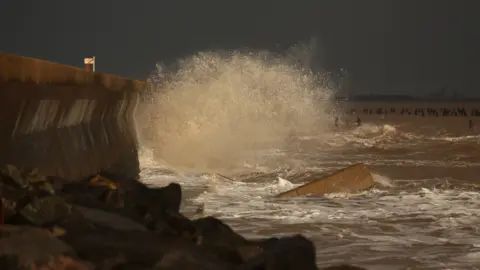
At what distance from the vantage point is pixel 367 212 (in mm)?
7648

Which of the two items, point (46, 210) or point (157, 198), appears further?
point (157, 198)

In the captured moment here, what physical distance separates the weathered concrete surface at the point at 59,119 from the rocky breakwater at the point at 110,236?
444mm

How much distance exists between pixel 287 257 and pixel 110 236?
115 centimetres

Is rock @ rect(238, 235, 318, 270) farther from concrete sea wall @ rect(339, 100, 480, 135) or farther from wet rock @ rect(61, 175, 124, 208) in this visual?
concrete sea wall @ rect(339, 100, 480, 135)

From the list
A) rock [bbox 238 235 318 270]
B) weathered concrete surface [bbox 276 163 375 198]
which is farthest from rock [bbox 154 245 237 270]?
weathered concrete surface [bbox 276 163 375 198]

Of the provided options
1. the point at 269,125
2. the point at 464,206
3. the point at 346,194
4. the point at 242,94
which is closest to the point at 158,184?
the point at 346,194

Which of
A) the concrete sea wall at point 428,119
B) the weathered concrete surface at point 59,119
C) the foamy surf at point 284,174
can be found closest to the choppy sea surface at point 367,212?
the foamy surf at point 284,174

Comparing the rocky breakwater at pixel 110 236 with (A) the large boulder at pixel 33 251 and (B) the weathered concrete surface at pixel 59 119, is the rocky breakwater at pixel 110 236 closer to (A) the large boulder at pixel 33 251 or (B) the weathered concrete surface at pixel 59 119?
(A) the large boulder at pixel 33 251

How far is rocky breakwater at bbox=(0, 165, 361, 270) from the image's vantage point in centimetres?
352

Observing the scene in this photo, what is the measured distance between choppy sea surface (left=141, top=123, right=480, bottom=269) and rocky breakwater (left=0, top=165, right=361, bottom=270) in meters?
1.05

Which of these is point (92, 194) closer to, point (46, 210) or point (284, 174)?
point (46, 210)

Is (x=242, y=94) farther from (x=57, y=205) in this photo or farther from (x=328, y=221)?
(x=57, y=205)

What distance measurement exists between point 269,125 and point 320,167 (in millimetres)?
10243

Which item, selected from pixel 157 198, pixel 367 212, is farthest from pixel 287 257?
pixel 367 212
